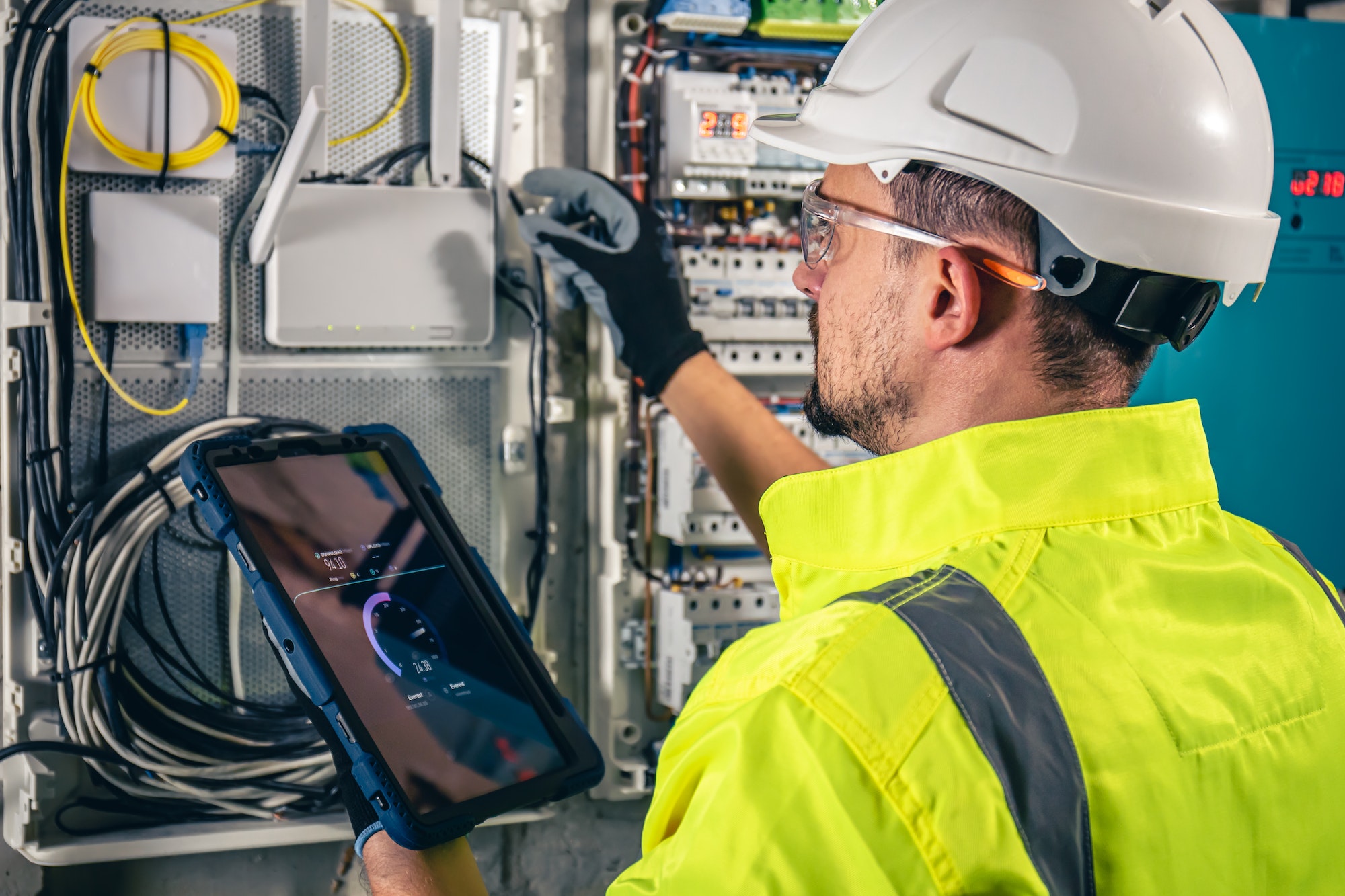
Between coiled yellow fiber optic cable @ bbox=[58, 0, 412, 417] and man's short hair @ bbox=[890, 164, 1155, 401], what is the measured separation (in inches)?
50.2

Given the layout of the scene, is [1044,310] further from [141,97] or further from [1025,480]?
[141,97]

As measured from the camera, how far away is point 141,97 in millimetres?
1867

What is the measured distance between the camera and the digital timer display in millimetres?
2121

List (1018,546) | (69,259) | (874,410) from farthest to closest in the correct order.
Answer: (69,259), (874,410), (1018,546)

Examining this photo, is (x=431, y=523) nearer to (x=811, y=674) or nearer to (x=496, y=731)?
(x=496, y=731)

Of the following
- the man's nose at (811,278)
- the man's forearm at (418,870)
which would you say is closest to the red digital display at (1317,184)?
the man's nose at (811,278)

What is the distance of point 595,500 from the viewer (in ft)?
7.30

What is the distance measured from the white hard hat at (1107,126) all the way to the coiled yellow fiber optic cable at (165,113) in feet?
4.13

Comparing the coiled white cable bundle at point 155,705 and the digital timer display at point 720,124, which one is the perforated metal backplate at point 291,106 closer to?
the coiled white cable bundle at point 155,705

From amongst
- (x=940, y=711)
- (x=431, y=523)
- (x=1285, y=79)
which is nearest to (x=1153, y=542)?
(x=940, y=711)

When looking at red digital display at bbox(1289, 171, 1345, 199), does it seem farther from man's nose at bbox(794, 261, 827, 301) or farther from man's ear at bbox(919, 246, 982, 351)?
man's ear at bbox(919, 246, 982, 351)

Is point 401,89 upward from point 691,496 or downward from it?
upward

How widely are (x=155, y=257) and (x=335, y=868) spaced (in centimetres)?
118

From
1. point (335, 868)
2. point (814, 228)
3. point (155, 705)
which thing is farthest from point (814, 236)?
point (335, 868)
